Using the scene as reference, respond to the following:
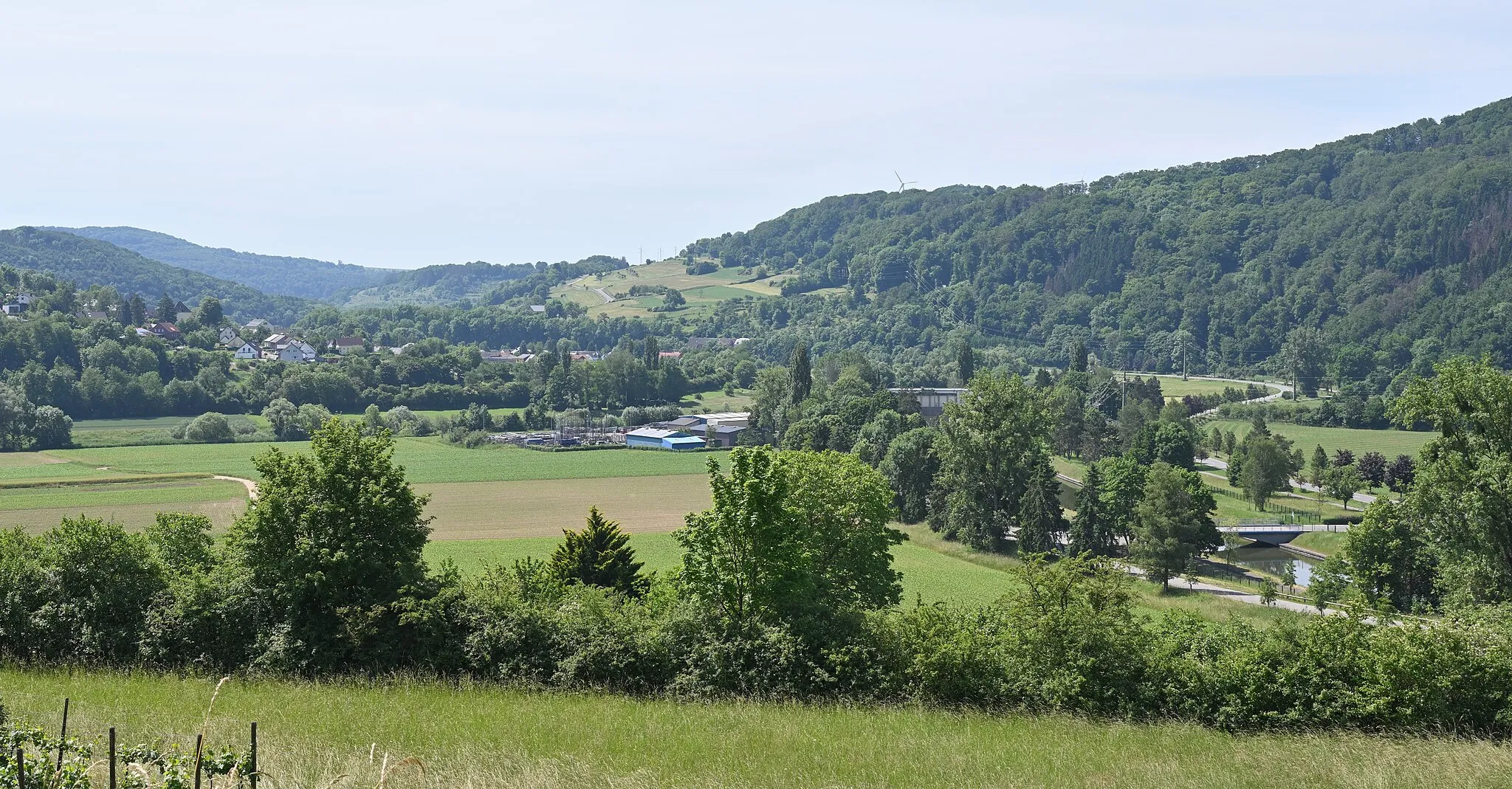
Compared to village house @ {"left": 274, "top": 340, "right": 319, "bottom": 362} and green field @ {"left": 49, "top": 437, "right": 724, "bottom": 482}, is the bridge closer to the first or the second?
green field @ {"left": 49, "top": 437, "right": 724, "bottom": 482}

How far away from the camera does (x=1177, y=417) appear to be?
10962 cm

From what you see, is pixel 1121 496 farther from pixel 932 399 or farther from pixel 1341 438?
pixel 932 399

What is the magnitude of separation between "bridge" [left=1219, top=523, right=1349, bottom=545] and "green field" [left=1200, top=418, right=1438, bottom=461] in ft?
95.4

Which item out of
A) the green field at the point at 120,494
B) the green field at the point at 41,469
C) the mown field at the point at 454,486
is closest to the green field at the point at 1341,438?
the mown field at the point at 454,486

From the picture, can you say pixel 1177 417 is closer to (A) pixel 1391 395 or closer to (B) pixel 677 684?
(A) pixel 1391 395

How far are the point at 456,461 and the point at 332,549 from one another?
243 feet

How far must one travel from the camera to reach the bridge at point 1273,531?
68438 millimetres

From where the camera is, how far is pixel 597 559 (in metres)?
32.7

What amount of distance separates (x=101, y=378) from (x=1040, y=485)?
322ft

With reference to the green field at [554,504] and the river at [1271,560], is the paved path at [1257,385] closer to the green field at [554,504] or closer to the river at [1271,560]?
the river at [1271,560]

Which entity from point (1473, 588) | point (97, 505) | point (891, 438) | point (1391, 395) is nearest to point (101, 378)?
point (97, 505)

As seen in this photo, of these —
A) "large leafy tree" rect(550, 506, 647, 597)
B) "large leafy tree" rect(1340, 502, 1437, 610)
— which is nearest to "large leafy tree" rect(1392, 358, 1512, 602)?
"large leafy tree" rect(1340, 502, 1437, 610)

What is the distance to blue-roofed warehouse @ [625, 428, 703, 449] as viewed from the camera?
107938 mm

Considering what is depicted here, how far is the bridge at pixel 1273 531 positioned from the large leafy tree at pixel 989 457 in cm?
1368
